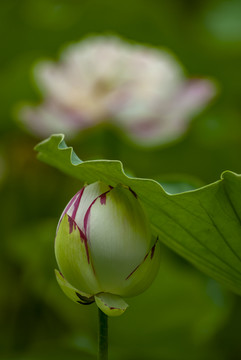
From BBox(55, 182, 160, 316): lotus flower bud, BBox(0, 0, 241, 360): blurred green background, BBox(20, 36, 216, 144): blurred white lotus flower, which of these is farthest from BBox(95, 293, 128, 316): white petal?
BBox(20, 36, 216, 144): blurred white lotus flower

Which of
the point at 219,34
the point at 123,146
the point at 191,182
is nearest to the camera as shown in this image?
the point at 191,182

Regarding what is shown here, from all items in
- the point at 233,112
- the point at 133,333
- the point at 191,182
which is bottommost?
the point at 133,333

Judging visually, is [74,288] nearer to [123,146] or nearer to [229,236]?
[229,236]

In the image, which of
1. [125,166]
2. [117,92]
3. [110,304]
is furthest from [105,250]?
[125,166]

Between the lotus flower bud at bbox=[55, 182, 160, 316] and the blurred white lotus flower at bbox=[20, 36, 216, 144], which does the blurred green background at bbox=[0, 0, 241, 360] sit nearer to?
the blurred white lotus flower at bbox=[20, 36, 216, 144]

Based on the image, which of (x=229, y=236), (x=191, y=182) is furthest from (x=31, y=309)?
(x=229, y=236)

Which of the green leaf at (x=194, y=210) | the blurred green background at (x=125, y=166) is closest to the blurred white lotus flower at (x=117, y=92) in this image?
the blurred green background at (x=125, y=166)

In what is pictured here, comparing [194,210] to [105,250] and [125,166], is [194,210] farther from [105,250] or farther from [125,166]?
[125,166]
